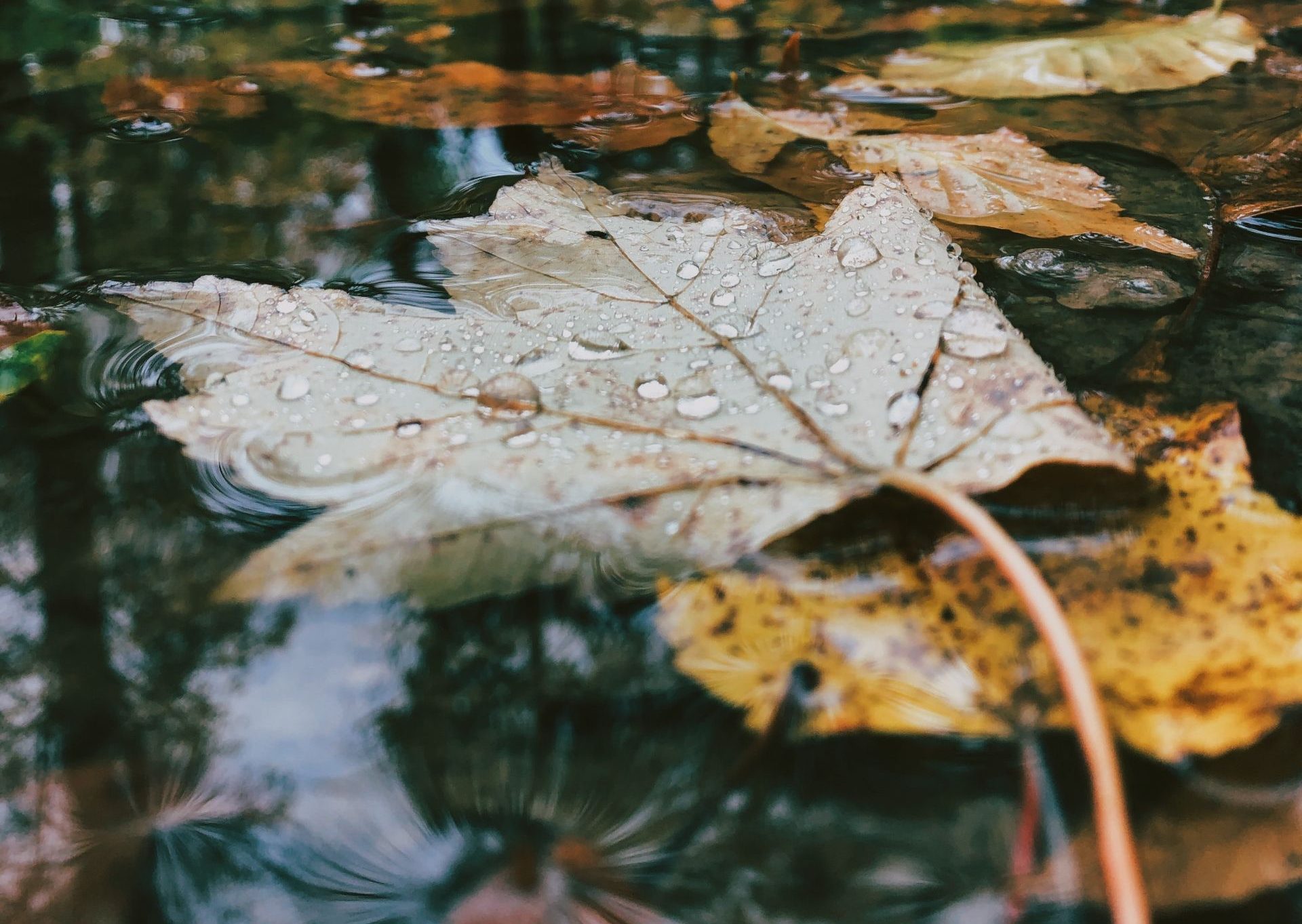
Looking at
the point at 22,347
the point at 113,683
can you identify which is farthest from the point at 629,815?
the point at 22,347

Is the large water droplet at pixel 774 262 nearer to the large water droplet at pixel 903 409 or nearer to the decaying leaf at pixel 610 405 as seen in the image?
the decaying leaf at pixel 610 405

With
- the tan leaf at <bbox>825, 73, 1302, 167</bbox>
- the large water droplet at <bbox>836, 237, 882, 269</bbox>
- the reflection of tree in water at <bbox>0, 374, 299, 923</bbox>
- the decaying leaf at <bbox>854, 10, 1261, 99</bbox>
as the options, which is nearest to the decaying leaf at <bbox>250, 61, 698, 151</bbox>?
the tan leaf at <bbox>825, 73, 1302, 167</bbox>

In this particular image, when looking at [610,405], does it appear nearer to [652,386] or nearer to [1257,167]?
[652,386]

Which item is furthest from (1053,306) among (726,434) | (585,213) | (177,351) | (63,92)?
(63,92)

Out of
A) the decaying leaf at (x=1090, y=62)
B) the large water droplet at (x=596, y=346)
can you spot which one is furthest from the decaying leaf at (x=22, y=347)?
the decaying leaf at (x=1090, y=62)

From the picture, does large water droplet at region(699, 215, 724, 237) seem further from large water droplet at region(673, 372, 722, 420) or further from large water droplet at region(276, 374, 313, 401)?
large water droplet at region(276, 374, 313, 401)

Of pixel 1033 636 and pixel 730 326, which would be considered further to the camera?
pixel 730 326

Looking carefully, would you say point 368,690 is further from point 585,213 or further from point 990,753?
point 585,213
